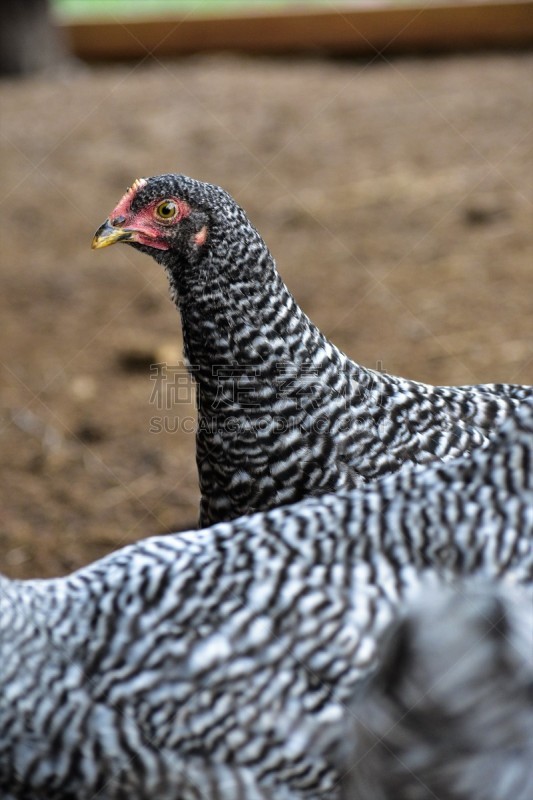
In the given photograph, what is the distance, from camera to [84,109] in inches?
364

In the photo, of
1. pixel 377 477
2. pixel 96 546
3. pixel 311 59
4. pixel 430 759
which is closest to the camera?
pixel 430 759

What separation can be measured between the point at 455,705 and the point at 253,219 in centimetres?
580

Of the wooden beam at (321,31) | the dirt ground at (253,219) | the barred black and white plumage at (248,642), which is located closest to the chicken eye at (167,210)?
the barred black and white plumage at (248,642)

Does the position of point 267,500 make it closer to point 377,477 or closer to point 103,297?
point 377,477

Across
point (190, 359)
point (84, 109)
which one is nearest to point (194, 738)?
point (190, 359)

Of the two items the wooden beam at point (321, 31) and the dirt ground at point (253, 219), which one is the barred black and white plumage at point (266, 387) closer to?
the dirt ground at point (253, 219)

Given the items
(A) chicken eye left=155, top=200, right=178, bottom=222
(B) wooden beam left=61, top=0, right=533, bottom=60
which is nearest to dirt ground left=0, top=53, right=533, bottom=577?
(B) wooden beam left=61, top=0, right=533, bottom=60

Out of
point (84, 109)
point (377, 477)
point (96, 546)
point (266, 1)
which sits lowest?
point (96, 546)

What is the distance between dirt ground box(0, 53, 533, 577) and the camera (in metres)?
4.63

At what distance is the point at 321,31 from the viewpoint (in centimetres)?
988

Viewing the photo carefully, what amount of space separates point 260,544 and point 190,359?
1068mm

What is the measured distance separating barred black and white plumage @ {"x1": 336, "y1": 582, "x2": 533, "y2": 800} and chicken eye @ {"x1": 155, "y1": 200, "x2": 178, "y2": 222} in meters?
1.57

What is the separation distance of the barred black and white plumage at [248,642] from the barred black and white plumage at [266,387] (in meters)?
0.73

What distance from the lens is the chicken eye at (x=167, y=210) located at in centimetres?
284
